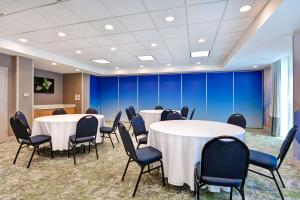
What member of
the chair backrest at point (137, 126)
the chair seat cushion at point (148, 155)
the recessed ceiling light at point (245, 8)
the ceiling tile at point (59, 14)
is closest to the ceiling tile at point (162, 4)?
the recessed ceiling light at point (245, 8)

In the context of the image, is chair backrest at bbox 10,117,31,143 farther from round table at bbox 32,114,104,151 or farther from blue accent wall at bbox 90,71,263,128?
blue accent wall at bbox 90,71,263,128

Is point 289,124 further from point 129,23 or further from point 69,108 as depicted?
point 69,108

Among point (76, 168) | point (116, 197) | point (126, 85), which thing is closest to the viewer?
point (116, 197)

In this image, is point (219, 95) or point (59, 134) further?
point (219, 95)

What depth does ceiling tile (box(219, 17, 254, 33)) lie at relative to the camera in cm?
328

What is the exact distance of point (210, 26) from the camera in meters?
3.51

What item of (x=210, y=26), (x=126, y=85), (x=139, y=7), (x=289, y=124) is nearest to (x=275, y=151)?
(x=289, y=124)

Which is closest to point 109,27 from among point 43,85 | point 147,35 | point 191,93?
point 147,35

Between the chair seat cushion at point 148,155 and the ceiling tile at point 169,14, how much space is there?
7.51ft

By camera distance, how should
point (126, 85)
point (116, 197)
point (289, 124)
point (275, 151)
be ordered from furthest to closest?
1. point (126, 85)
2. point (289, 124)
3. point (275, 151)
4. point (116, 197)

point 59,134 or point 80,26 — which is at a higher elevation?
point 80,26

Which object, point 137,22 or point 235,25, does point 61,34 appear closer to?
point 137,22

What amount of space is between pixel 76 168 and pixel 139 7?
2.98 metres

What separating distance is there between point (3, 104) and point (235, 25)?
20.3 feet
